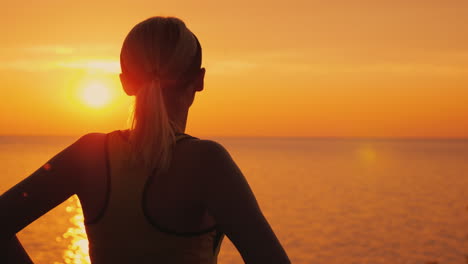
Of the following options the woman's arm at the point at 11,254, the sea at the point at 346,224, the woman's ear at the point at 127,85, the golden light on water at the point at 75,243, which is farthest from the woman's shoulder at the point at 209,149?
the sea at the point at 346,224

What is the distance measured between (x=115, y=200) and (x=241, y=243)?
45 cm

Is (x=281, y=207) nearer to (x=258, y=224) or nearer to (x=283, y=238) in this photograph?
(x=283, y=238)

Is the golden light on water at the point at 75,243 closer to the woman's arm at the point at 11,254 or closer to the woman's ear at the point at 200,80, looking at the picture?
the woman's arm at the point at 11,254

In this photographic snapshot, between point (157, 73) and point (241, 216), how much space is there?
56cm

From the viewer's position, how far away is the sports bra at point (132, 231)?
6.47 feet

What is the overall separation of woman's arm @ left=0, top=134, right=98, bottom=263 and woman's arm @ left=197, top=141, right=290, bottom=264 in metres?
0.52

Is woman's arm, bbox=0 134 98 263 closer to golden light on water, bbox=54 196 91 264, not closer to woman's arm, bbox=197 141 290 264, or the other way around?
woman's arm, bbox=197 141 290 264

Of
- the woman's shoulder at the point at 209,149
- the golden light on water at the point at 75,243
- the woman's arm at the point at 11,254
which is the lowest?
the golden light on water at the point at 75,243

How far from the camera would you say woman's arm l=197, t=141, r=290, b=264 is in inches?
72.9

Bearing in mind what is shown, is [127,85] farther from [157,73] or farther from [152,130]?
[152,130]

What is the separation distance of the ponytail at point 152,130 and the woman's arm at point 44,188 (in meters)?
0.21

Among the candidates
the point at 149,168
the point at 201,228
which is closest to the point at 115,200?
the point at 149,168

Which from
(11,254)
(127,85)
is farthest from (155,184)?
(11,254)

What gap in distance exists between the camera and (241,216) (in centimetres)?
185
